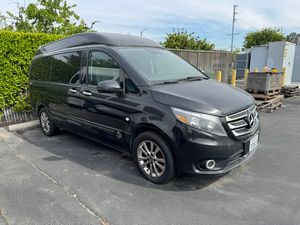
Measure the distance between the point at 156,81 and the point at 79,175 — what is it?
Answer: 170cm

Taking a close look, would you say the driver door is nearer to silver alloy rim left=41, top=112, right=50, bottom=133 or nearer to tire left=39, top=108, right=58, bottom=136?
tire left=39, top=108, right=58, bottom=136

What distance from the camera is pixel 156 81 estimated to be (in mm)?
3119

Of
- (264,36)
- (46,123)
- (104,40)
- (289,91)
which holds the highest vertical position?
(264,36)

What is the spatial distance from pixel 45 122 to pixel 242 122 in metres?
3.99

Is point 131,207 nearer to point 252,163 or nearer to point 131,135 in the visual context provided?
point 131,135

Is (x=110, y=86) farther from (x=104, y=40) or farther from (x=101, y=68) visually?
(x=104, y=40)

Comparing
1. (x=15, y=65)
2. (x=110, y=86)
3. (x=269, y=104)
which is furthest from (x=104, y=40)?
(x=269, y=104)

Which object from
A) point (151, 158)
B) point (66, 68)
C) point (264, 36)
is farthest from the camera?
point (264, 36)

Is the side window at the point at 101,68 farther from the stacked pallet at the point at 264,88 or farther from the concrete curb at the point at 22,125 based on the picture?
the stacked pallet at the point at 264,88

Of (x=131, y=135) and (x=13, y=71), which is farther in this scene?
(x=13, y=71)

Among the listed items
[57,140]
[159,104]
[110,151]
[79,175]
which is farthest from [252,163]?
[57,140]

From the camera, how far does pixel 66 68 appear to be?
421cm

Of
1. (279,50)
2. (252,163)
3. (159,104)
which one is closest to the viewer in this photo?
(159,104)

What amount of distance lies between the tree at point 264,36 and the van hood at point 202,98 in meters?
37.5
